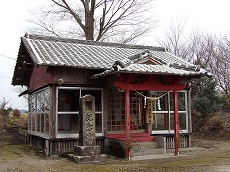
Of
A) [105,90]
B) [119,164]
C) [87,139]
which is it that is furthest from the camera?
[105,90]

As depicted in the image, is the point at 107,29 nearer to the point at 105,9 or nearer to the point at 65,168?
the point at 105,9

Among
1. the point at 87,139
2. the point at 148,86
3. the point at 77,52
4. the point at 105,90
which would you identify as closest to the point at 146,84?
the point at 148,86

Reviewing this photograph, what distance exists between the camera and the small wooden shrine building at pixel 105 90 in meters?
11.9

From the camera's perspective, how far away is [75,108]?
14.9m

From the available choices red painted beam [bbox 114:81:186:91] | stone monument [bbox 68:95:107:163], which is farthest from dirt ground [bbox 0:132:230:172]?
red painted beam [bbox 114:81:186:91]

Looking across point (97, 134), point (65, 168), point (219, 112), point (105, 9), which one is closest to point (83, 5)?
point (105, 9)

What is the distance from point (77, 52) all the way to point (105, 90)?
2338mm

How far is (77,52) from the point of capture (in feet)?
47.4

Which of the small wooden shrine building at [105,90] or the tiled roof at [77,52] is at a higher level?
the tiled roof at [77,52]

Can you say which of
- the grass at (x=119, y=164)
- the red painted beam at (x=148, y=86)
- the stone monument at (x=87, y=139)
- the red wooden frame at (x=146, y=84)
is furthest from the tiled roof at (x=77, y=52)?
the grass at (x=119, y=164)

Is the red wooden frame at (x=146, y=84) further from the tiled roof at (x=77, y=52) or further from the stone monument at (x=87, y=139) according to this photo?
the stone monument at (x=87, y=139)

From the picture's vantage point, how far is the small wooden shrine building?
11.9 meters

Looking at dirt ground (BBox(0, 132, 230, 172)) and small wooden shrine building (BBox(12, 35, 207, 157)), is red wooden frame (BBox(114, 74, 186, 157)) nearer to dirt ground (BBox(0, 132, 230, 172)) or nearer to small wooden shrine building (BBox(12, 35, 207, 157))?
small wooden shrine building (BBox(12, 35, 207, 157))

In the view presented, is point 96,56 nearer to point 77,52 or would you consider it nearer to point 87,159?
point 77,52
